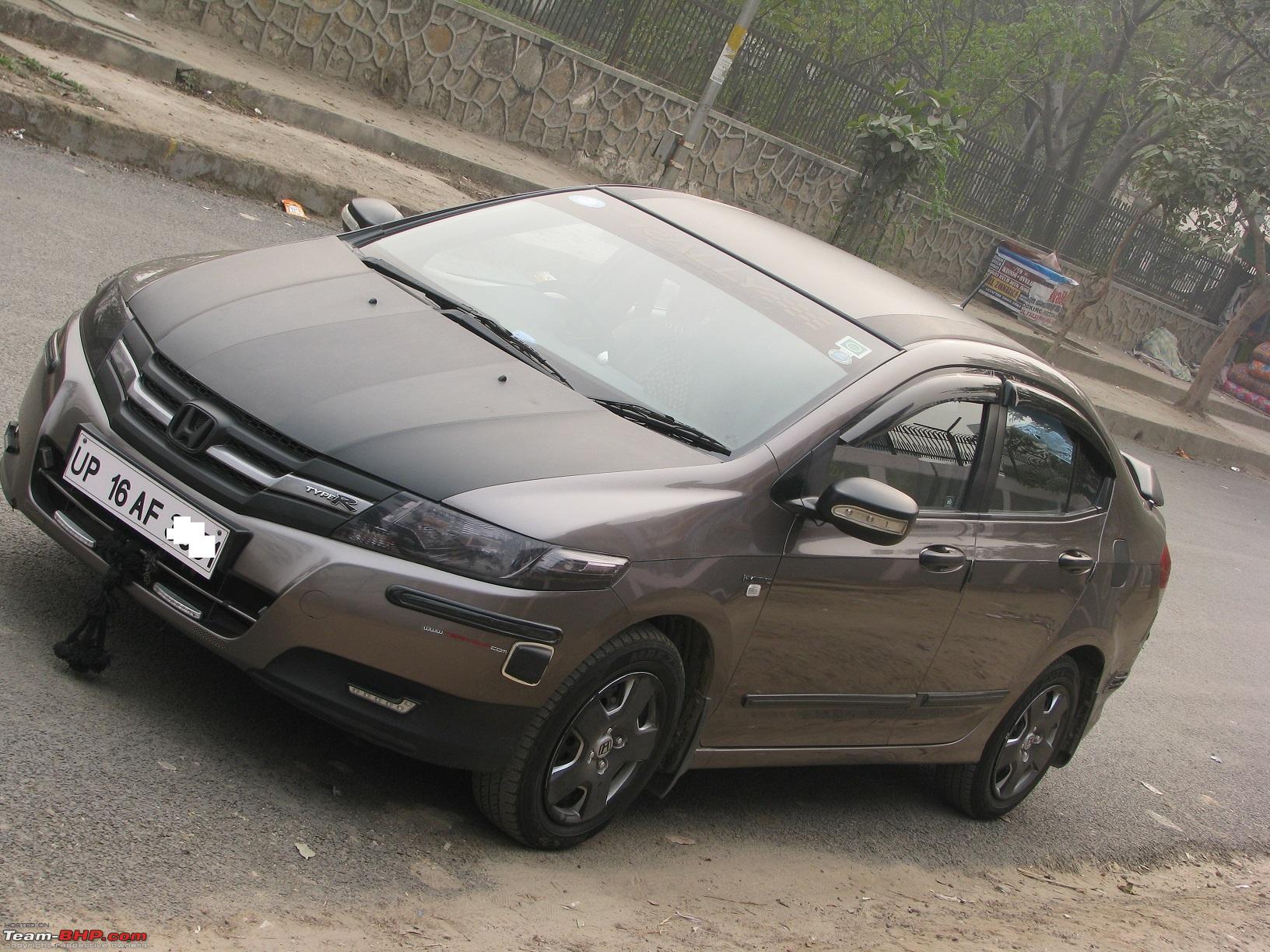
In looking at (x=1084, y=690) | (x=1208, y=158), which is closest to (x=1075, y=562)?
(x=1084, y=690)

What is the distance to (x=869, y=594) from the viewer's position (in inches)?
170

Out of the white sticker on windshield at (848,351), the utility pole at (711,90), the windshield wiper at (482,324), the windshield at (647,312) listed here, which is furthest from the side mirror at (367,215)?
the utility pole at (711,90)

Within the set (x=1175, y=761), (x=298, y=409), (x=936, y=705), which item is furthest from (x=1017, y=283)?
(x=298, y=409)

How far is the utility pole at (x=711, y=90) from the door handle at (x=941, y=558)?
13.4 meters

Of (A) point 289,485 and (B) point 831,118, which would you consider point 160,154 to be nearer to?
(A) point 289,485

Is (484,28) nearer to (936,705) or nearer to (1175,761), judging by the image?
(1175,761)

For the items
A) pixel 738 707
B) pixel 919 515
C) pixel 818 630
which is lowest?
pixel 738 707

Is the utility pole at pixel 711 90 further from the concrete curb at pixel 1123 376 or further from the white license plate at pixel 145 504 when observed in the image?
the white license plate at pixel 145 504

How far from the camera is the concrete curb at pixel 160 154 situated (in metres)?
10.0

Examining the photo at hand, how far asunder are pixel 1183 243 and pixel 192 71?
22895 millimetres

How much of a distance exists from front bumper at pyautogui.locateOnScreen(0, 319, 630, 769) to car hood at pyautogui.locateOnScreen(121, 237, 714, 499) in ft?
0.84

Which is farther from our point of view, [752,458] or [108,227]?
[108,227]

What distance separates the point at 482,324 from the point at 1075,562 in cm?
236

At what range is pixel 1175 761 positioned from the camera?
7.34 metres
